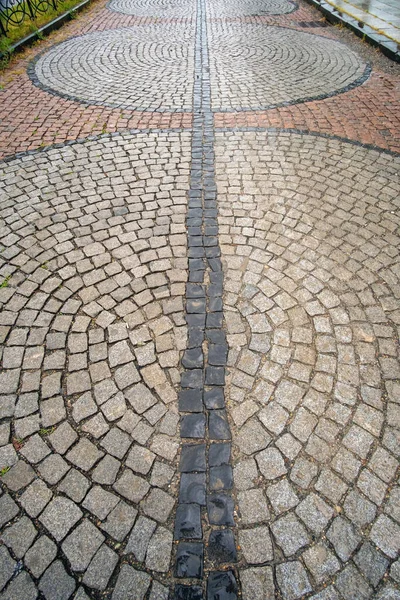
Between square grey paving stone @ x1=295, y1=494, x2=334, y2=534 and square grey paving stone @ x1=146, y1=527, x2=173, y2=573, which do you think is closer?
square grey paving stone @ x1=146, y1=527, x2=173, y2=573

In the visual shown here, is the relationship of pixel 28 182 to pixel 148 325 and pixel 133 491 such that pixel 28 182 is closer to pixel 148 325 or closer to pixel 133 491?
pixel 148 325

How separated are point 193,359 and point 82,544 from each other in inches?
55.2

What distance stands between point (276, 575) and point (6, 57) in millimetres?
11059

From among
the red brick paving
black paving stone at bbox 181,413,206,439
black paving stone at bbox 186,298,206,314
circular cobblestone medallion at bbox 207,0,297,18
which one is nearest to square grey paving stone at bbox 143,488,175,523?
black paving stone at bbox 181,413,206,439

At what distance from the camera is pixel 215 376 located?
2861mm

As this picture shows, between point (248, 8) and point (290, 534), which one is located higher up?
point (248, 8)

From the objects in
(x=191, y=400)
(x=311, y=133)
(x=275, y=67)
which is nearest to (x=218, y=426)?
(x=191, y=400)

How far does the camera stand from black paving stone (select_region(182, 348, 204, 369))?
293 cm

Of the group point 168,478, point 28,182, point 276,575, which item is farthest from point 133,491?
point 28,182

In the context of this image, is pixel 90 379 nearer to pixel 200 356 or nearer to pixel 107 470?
pixel 107 470

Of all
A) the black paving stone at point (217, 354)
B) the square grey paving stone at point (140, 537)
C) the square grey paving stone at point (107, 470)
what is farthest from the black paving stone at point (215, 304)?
the square grey paving stone at point (140, 537)

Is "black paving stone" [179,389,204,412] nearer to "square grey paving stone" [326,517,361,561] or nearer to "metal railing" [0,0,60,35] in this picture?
"square grey paving stone" [326,517,361,561]

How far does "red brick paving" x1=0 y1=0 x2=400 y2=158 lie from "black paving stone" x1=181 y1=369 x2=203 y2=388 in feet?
15.5

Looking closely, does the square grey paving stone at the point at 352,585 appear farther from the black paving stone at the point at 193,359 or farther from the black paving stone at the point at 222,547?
the black paving stone at the point at 193,359
